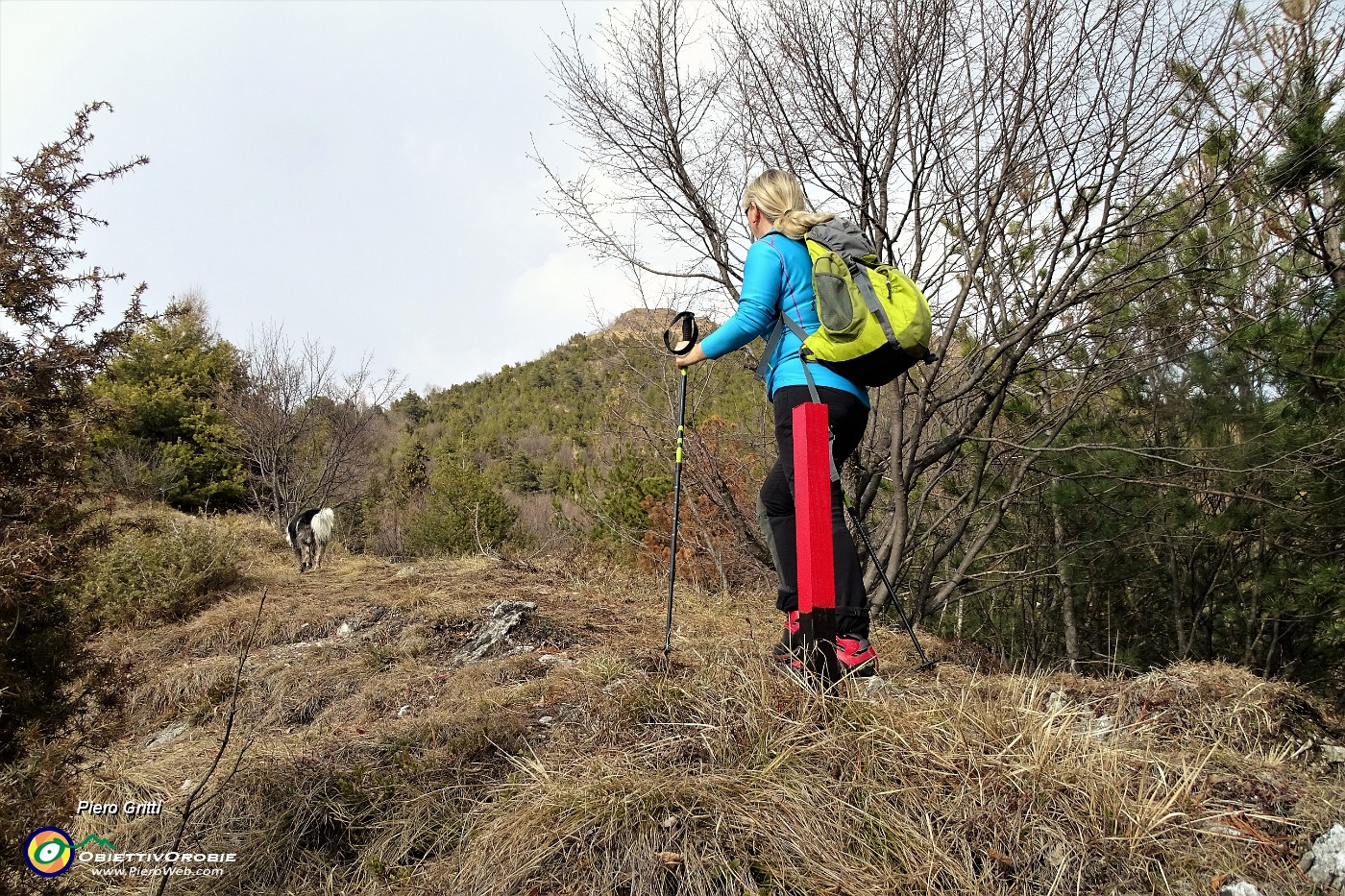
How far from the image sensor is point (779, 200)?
279 cm

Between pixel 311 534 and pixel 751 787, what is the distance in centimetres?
983

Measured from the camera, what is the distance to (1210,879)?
1528 millimetres

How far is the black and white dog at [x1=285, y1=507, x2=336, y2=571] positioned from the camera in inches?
396

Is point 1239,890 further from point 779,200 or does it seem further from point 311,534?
point 311,534

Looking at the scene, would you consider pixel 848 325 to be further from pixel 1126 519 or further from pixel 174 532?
pixel 174 532

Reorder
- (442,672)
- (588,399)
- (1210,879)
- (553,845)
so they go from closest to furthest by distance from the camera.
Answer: (1210,879) → (553,845) → (442,672) → (588,399)

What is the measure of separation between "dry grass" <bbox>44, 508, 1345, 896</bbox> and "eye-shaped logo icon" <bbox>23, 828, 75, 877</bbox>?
0.22 feet

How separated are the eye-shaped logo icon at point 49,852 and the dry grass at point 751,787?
0.22 ft

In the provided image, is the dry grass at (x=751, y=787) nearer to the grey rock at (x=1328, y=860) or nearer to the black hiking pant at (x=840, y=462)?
the grey rock at (x=1328, y=860)

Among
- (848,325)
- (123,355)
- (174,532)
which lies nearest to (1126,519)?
(848,325)

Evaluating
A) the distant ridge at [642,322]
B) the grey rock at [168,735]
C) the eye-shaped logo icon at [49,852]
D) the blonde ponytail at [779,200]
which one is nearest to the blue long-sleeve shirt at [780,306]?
the blonde ponytail at [779,200]

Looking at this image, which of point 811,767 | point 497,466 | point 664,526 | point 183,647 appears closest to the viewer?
point 811,767

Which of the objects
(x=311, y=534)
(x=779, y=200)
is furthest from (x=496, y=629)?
(x=311, y=534)

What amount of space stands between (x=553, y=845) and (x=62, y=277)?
227cm
